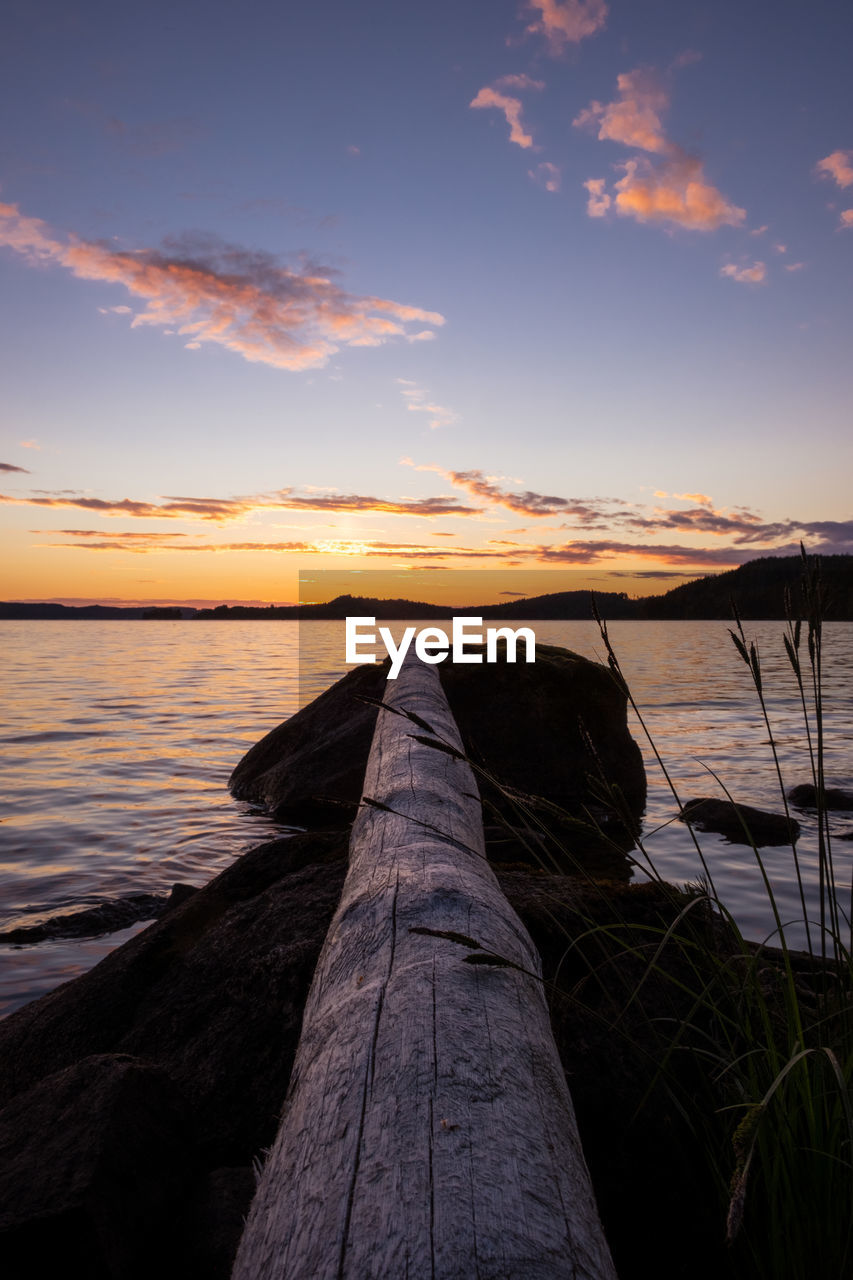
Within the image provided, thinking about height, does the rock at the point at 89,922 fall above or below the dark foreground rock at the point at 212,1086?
below

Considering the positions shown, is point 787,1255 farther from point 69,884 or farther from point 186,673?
point 186,673

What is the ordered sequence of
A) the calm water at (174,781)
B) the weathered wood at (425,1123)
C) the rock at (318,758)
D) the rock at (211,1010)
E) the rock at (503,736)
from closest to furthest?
the weathered wood at (425,1123), the rock at (211,1010), the calm water at (174,781), the rock at (318,758), the rock at (503,736)

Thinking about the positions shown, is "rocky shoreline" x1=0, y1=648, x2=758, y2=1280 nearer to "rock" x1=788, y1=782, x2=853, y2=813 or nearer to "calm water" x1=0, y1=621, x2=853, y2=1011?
"calm water" x1=0, y1=621, x2=853, y2=1011

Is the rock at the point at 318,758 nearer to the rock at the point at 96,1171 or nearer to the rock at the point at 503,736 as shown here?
the rock at the point at 503,736

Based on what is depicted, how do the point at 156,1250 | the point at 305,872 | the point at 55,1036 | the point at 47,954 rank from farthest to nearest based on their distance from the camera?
1. the point at 47,954
2. the point at 305,872
3. the point at 55,1036
4. the point at 156,1250

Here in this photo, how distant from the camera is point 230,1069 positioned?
290cm

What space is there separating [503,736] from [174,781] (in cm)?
449

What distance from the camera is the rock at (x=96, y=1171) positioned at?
1844 mm

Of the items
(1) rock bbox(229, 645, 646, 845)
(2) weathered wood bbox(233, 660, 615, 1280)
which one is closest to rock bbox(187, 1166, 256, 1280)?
(2) weathered wood bbox(233, 660, 615, 1280)

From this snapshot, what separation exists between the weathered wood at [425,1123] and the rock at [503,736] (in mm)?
6031

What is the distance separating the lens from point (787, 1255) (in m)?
1.54

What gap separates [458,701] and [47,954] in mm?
5130

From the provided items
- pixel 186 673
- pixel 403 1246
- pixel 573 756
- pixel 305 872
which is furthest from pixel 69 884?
pixel 186 673

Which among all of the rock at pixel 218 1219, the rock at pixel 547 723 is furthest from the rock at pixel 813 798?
the rock at pixel 218 1219
